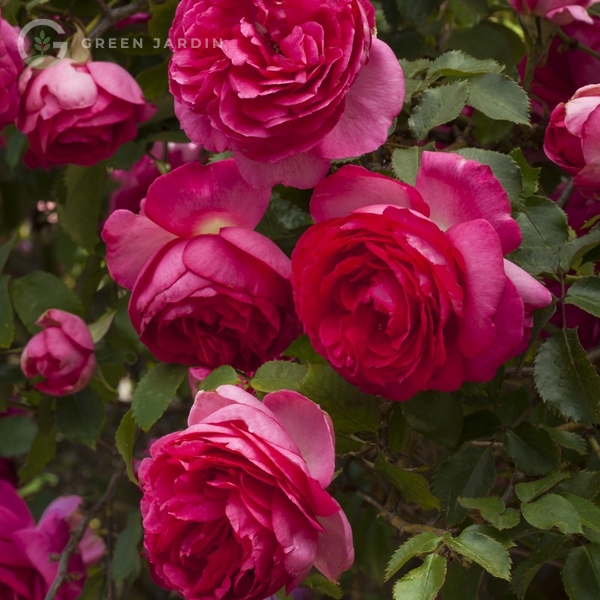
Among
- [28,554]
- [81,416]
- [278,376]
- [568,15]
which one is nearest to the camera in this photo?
[278,376]

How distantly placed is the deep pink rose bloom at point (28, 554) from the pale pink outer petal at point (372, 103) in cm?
47

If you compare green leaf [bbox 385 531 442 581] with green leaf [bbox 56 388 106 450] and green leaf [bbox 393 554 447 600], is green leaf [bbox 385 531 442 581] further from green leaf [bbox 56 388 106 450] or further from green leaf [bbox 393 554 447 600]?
green leaf [bbox 56 388 106 450]

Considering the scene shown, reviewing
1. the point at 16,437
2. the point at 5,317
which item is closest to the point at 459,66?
the point at 5,317

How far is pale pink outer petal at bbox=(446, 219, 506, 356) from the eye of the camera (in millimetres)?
493

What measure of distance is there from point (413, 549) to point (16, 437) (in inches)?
29.4

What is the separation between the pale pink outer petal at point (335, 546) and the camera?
53 centimetres

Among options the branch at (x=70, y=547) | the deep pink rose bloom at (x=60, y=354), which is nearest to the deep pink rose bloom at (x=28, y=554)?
the branch at (x=70, y=547)

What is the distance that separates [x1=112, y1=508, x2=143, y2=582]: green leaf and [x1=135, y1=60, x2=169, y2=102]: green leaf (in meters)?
0.45

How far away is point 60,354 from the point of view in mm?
828

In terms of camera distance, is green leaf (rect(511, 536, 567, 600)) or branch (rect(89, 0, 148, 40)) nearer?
green leaf (rect(511, 536, 567, 600))

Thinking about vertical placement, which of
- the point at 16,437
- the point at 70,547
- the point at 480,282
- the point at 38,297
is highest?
the point at 480,282

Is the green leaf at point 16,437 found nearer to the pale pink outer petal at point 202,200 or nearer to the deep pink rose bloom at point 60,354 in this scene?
the deep pink rose bloom at point 60,354

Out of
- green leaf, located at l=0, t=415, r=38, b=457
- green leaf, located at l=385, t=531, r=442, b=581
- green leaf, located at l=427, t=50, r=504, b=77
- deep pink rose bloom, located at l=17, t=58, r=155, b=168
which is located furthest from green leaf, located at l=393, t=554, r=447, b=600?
green leaf, located at l=0, t=415, r=38, b=457

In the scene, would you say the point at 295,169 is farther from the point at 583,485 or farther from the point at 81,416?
the point at 81,416
